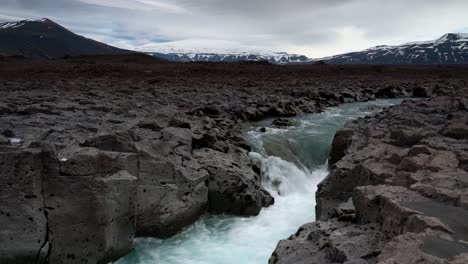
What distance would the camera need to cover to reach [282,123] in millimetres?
20578

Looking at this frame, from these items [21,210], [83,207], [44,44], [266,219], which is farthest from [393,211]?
[44,44]

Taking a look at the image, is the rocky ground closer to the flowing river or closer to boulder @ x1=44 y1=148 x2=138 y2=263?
boulder @ x1=44 y1=148 x2=138 y2=263

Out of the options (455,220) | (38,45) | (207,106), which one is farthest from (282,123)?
(38,45)

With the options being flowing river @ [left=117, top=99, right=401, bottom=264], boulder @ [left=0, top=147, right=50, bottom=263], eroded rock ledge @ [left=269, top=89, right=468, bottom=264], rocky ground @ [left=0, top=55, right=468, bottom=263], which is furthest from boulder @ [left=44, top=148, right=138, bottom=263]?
eroded rock ledge @ [left=269, top=89, right=468, bottom=264]

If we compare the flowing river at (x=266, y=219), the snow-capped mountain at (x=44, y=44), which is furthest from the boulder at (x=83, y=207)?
the snow-capped mountain at (x=44, y=44)

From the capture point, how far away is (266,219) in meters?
11.0

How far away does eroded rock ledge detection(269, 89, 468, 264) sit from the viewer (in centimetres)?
479

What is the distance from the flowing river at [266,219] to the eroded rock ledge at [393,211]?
1680mm

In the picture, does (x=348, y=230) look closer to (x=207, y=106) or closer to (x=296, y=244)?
(x=296, y=244)

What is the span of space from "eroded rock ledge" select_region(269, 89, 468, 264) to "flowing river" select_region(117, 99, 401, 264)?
5.51ft

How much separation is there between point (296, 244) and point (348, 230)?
87 cm

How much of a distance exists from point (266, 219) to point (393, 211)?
5694mm

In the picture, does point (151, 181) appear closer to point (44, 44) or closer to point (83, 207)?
point (83, 207)

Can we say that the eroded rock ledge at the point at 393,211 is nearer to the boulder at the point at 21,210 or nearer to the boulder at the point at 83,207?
the boulder at the point at 83,207
